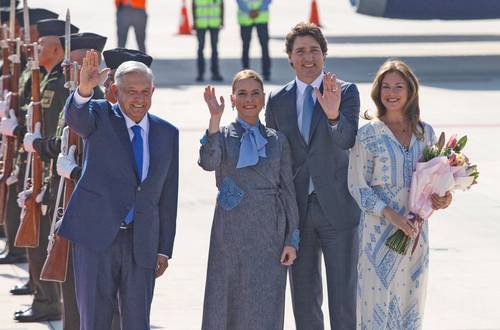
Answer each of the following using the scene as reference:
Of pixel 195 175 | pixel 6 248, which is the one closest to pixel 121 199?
pixel 6 248

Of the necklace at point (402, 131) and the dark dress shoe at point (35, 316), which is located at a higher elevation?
the necklace at point (402, 131)

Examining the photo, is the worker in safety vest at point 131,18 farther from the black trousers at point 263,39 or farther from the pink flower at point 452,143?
the pink flower at point 452,143

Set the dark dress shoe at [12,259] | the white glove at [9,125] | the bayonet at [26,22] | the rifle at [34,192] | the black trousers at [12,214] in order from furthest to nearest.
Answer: the dark dress shoe at [12,259], the black trousers at [12,214], the white glove at [9,125], the bayonet at [26,22], the rifle at [34,192]

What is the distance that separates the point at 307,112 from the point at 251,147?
1.61ft

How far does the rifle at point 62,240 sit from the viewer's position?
7332mm

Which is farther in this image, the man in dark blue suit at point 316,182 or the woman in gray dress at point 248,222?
the man in dark blue suit at point 316,182

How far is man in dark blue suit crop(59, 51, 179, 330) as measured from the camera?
6621 millimetres

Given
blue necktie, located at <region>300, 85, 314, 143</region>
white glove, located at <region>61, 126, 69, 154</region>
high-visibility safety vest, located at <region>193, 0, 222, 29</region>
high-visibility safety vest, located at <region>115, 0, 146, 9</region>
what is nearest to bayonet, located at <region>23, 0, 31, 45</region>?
white glove, located at <region>61, 126, 69, 154</region>

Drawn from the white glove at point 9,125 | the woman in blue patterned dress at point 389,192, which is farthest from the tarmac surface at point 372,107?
the woman in blue patterned dress at point 389,192

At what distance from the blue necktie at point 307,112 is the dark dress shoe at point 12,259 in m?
4.03

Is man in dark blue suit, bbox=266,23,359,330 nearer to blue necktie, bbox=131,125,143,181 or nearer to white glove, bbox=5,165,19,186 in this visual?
blue necktie, bbox=131,125,143,181

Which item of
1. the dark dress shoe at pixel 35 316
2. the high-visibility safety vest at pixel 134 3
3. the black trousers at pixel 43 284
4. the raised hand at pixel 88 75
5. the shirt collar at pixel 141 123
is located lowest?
the dark dress shoe at pixel 35 316

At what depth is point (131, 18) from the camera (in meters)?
23.0

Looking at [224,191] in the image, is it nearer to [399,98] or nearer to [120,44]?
[399,98]
